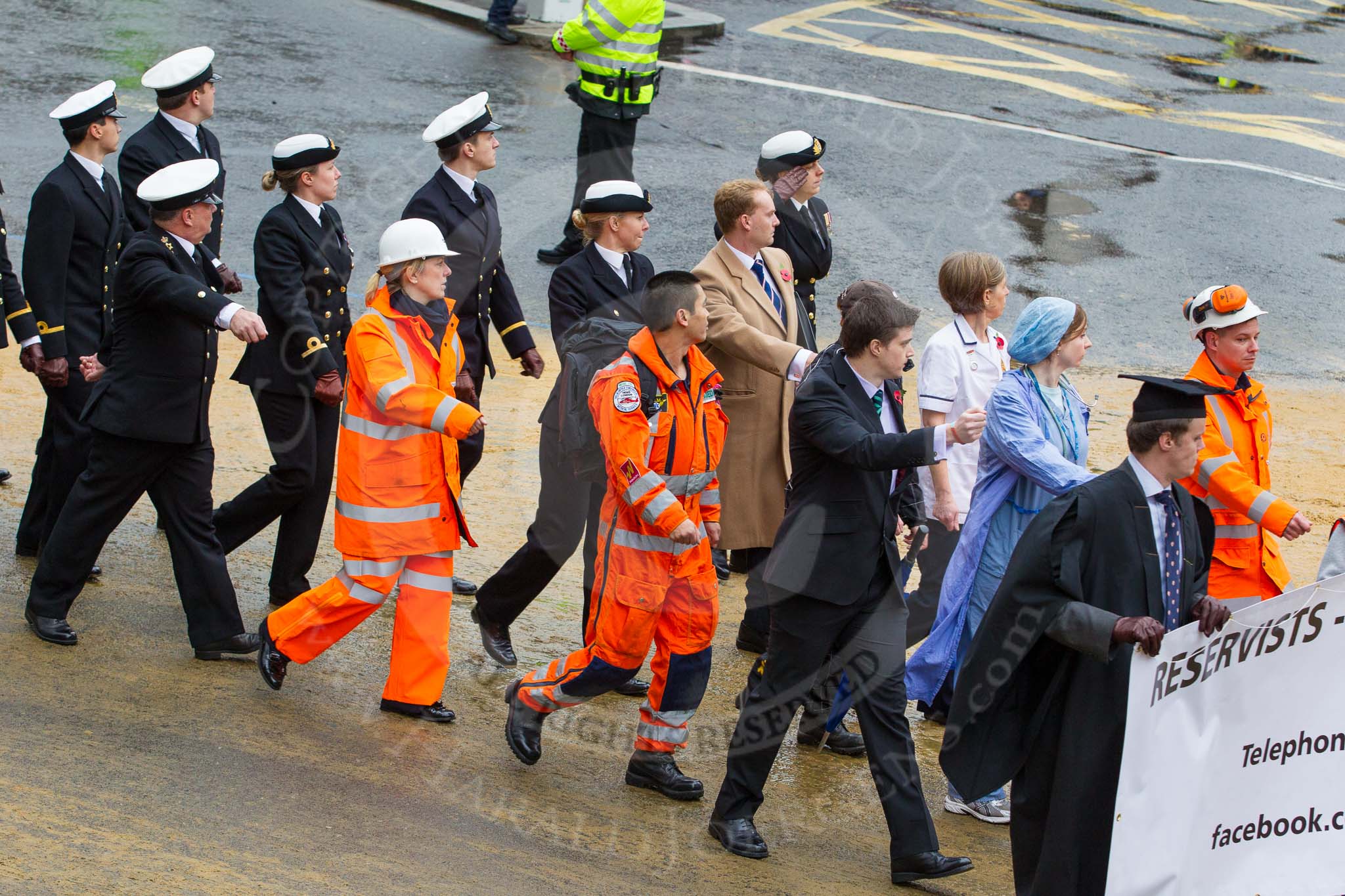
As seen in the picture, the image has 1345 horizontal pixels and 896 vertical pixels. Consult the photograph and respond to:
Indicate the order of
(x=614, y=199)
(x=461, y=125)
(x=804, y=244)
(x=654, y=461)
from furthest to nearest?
(x=804, y=244) < (x=461, y=125) < (x=614, y=199) < (x=654, y=461)

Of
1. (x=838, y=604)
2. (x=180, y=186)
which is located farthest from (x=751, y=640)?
(x=180, y=186)

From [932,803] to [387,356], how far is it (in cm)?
246

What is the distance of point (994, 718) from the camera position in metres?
4.34

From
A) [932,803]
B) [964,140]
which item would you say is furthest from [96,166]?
[964,140]

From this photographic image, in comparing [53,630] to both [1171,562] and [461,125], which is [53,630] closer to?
[461,125]

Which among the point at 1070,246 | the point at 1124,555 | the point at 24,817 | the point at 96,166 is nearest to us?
the point at 1124,555

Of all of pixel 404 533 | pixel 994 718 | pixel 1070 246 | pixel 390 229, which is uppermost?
pixel 390 229

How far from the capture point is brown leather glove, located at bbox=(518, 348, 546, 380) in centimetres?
690

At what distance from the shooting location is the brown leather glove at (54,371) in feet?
21.1

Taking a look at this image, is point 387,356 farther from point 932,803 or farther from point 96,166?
point 932,803

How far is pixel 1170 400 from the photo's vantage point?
419 cm

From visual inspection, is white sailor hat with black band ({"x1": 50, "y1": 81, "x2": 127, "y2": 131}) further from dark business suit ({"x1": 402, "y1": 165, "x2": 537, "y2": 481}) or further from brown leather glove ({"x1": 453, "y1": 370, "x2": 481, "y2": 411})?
brown leather glove ({"x1": 453, "y1": 370, "x2": 481, "y2": 411})

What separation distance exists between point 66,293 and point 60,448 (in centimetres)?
65

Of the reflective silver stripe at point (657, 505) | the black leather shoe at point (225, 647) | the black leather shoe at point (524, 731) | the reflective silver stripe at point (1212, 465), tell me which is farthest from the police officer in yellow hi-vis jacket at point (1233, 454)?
the black leather shoe at point (225, 647)
